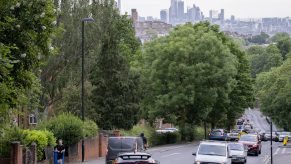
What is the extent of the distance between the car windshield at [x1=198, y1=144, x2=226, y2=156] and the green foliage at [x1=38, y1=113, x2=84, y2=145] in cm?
1090

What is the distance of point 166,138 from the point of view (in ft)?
236

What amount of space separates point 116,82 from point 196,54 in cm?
1616

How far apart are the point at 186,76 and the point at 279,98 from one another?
32.2 m

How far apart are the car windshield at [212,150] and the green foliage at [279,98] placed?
67835mm

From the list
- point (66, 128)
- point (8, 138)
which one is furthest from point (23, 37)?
point (66, 128)

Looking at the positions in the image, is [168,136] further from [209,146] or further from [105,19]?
[209,146]

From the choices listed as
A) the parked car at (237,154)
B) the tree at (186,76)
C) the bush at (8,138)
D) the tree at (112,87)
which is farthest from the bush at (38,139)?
the tree at (186,76)

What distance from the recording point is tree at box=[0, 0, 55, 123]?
2167 centimetres

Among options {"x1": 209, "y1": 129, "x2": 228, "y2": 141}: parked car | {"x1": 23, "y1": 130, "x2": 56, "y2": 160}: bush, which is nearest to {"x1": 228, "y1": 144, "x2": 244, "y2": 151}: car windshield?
{"x1": 23, "y1": 130, "x2": 56, "y2": 160}: bush

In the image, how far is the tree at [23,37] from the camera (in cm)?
2167

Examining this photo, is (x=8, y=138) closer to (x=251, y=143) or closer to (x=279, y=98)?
(x=251, y=143)

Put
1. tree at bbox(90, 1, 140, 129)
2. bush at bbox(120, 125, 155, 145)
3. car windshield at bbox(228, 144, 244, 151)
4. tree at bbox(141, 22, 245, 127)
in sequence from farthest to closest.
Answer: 1. tree at bbox(141, 22, 245, 127)
2. tree at bbox(90, 1, 140, 129)
3. bush at bbox(120, 125, 155, 145)
4. car windshield at bbox(228, 144, 244, 151)

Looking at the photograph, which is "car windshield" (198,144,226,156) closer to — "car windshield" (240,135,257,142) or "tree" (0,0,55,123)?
"tree" (0,0,55,123)

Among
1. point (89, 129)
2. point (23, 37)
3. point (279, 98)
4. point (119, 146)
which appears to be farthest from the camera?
point (279, 98)
